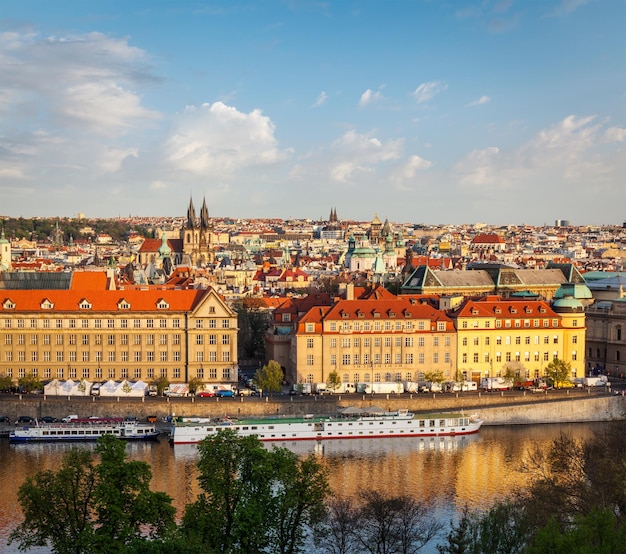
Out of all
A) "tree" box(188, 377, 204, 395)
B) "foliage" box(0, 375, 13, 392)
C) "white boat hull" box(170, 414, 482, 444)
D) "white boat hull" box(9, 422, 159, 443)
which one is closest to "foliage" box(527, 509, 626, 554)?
"white boat hull" box(170, 414, 482, 444)

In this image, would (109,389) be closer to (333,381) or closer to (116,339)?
(116,339)

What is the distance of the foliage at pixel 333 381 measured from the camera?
64.1 meters

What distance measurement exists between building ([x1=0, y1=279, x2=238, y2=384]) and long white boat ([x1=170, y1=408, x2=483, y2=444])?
25.9 ft

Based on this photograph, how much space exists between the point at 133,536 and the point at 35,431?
27.5 meters

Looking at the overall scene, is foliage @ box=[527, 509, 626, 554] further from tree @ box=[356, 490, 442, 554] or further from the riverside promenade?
the riverside promenade

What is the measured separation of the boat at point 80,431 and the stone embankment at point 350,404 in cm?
257

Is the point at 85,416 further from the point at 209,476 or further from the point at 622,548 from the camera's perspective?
the point at 622,548

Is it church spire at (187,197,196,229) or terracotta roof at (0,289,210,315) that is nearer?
terracotta roof at (0,289,210,315)

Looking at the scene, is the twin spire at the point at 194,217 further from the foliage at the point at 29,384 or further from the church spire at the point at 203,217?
the foliage at the point at 29,384

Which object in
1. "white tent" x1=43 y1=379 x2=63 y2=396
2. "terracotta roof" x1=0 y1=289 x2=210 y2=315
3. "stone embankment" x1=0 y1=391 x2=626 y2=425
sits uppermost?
"terracotta roof" x1=0 y1=289 x2=210 y2=315

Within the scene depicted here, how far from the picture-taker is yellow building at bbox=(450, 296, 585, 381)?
67.8 metres

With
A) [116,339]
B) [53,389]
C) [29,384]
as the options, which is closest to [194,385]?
[116,339]

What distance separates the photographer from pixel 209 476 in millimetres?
33031

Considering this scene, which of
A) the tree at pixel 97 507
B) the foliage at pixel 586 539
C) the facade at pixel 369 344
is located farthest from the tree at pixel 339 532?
the facade at pixel 369 344
